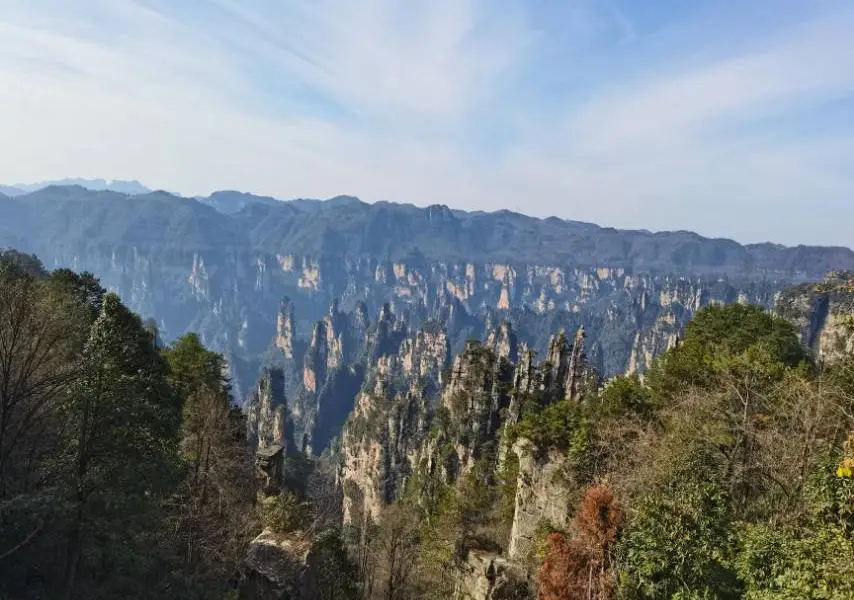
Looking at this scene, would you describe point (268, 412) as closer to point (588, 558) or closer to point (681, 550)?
point (588, 558)

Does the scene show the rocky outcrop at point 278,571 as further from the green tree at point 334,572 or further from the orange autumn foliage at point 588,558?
the orange autumn foliage at point 588,558

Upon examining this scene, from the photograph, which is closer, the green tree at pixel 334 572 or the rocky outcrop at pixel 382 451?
the green tree at pixel 334 572

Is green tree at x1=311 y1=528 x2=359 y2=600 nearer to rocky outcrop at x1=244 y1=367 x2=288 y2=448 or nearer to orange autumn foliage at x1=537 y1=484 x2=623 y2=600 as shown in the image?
orange autumn foliage at x1=537 y1=484 x2=623 y2=600

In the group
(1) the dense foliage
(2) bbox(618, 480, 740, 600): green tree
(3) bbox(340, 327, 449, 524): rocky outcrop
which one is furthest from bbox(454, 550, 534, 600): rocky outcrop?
(3) bbox(340, 327, 449, 524): rocky outcrop

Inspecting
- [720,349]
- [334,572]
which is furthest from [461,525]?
[720,349]

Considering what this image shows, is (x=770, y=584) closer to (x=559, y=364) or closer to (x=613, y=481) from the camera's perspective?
(x=613, y=481)

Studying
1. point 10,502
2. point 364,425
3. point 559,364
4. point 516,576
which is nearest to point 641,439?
point 516,576

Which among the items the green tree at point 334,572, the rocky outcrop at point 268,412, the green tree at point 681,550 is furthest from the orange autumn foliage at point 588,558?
the rocky outcrop at point 268,412
